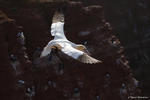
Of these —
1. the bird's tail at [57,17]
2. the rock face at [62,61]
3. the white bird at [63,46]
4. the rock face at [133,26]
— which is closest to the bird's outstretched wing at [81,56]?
the white bird at [63,46]

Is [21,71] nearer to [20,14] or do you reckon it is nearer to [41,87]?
[41,87]

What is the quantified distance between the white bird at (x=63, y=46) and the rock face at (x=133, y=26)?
14.3 meters

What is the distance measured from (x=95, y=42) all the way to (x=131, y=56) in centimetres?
1182

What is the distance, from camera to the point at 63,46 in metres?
16.4

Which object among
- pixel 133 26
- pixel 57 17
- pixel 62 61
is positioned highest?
pixel 57 17

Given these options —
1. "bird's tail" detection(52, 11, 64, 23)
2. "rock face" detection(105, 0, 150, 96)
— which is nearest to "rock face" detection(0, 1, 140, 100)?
"bird's tail" detection(52, 11, 64, 23)

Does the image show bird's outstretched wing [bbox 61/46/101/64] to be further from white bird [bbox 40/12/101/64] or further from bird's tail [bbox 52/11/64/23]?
bird's tail [bbox 52/11/64/23]

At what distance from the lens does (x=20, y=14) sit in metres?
19.6

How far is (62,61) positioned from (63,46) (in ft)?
7.72

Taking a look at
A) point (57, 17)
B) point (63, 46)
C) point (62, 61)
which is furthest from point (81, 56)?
point (57, 17)

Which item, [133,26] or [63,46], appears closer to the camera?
[63,46]

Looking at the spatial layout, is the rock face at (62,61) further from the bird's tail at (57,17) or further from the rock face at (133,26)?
the rock face at (133,26)

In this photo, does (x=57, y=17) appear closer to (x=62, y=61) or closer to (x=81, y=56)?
(x=62, y=61)

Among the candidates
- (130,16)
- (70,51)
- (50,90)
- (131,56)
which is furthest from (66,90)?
(130,16)
